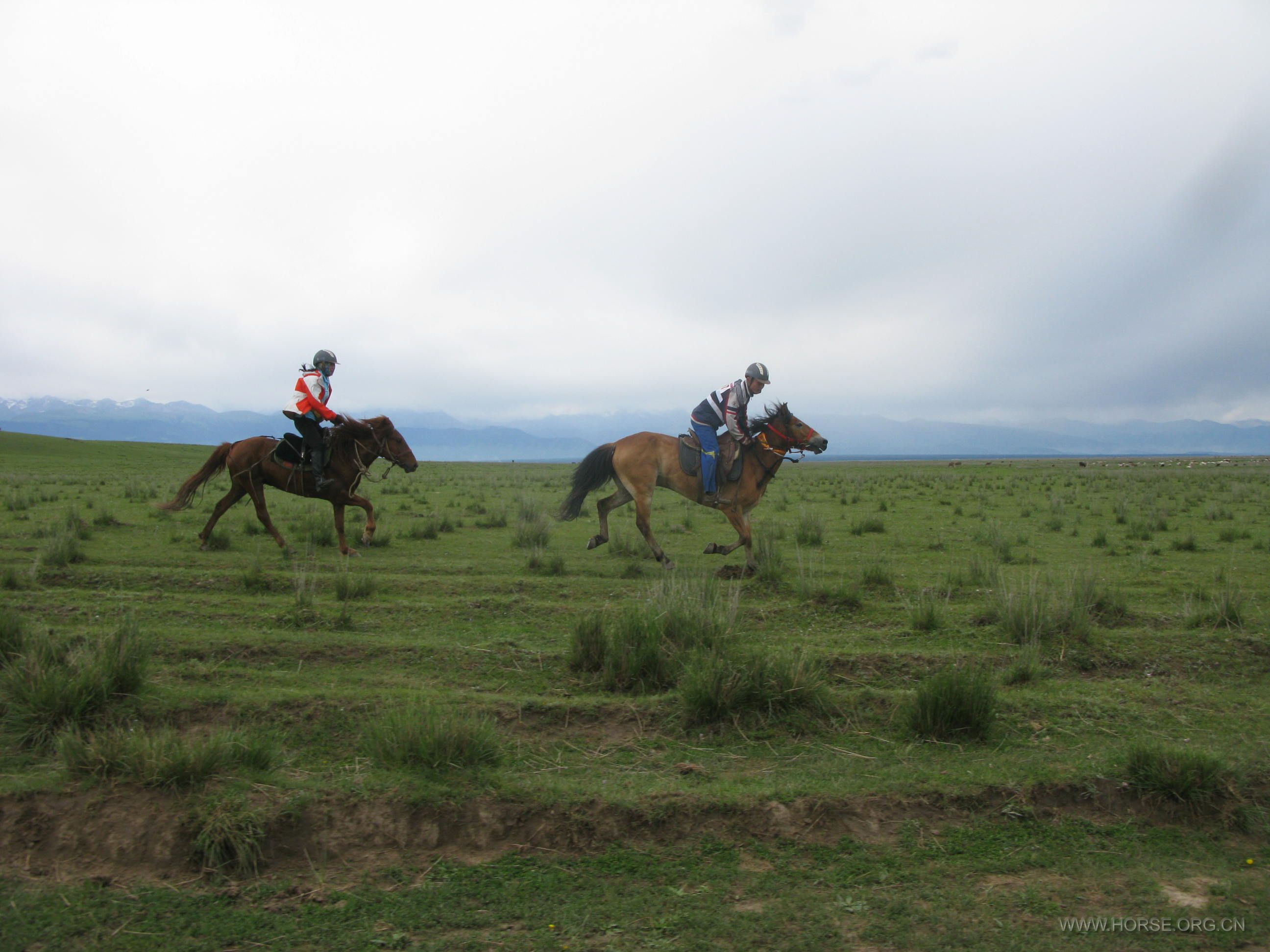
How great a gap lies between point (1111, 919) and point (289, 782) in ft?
14.0

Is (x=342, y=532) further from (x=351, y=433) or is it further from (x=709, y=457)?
(x=709, y=457)

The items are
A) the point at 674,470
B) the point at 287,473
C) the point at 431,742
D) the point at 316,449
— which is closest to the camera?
the point at 431,742

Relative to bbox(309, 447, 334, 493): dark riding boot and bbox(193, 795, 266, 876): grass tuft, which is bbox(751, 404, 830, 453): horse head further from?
bbox(193, 795, 266, 876): grass tuft

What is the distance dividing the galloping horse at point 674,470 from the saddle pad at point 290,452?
413 centimetres

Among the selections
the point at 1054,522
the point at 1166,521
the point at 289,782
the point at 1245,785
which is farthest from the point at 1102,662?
the point at 1166,521

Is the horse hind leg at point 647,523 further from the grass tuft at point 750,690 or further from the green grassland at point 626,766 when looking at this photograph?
the grass tuft at point 750,690

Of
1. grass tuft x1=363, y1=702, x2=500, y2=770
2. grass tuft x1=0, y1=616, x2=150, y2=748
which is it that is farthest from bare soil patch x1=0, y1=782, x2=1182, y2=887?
grass tuft x1=0, y1=616, x2=150, y2=748

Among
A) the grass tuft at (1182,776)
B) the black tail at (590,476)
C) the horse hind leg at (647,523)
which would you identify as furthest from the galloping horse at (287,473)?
the grass tuft at (1182,776)

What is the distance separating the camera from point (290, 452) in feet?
38.5

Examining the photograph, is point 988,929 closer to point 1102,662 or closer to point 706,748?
point 706,748

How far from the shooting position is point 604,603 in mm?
8562

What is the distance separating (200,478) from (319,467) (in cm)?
203

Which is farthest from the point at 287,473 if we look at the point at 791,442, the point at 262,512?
the point at 791,442

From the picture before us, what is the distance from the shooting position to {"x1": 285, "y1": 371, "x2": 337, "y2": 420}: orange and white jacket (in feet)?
37.0
